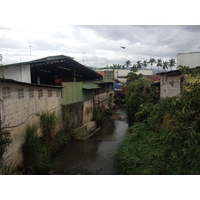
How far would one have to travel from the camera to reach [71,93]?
1344 centimetres

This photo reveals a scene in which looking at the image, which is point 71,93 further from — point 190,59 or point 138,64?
point 138,64

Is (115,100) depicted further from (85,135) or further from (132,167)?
(132,167)

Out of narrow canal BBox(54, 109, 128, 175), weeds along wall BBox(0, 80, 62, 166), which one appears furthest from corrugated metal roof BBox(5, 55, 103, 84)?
weeds along wall BBox(0, 80, 62, 166)

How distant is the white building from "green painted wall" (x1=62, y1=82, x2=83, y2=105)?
8.46 m

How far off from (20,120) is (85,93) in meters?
8.38

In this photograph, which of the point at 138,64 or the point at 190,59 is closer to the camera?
the point at 190,59

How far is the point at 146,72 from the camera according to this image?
7006 cm

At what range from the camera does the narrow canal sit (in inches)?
326

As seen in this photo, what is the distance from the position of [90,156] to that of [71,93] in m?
5.15

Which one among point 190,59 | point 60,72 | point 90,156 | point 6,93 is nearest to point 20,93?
point 6,93

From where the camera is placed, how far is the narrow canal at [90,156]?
8.28 meters

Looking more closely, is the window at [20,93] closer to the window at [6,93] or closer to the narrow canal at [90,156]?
the window at [6,93]

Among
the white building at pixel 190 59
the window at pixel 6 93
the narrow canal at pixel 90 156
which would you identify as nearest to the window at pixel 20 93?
the window at pixel 6 93

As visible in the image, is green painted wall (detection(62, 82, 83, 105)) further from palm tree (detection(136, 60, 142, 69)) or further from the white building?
palm tree (detection(136, 60, 142, 69))
